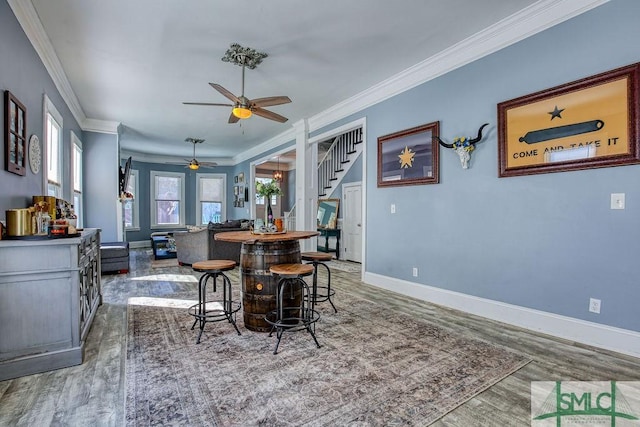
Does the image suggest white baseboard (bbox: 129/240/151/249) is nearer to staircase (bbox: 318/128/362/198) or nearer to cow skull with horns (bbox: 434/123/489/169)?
staircase (bbox: 318/128/362/198)

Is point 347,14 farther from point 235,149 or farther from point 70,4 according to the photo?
point 235,149

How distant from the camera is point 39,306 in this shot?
224 centimetres

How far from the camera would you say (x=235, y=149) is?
9.41 metres

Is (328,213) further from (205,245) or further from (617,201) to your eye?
(617,201)

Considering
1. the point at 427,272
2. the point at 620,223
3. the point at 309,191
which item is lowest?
the point at 427,272

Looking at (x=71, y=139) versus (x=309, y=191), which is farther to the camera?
(x=309, y=191)

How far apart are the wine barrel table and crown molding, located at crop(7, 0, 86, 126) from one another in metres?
2.51

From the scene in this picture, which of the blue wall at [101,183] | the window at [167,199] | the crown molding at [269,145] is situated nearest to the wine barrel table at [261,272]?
the crown molding at [269,145]

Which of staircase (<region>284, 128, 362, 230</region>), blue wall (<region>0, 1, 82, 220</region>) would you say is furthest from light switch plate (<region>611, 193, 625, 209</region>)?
staircase (<region>284, 128, 362, 230</region>)

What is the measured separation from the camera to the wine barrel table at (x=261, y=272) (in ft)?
9.53

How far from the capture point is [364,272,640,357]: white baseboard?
2.49m

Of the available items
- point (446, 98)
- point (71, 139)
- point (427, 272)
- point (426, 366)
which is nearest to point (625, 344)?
point (426, 366)

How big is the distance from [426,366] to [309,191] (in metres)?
4.59

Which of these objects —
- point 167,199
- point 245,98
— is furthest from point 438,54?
point 167,199
